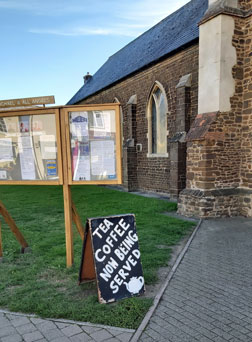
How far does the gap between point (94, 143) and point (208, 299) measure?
Answer: 8.88 feet

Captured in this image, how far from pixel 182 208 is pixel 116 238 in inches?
215

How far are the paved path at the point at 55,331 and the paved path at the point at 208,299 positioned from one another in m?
0.33

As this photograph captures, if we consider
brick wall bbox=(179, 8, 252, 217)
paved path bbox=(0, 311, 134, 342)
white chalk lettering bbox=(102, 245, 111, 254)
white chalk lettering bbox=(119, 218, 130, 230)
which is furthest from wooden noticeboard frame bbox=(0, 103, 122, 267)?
brick wall bbox=(179, 8, 252, 217)

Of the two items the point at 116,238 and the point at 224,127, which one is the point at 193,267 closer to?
the point at 116,238

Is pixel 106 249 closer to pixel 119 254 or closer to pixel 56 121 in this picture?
pixel 119 254

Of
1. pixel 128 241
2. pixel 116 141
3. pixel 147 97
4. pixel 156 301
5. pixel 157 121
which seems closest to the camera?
pixel 156 301

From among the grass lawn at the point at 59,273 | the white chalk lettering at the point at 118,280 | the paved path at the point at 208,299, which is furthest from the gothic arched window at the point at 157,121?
the white chalk lettering at the point at 118,280

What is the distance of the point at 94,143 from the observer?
3967 mm

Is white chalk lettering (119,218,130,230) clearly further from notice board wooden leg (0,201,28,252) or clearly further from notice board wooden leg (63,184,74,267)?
notice board wooden leg (0,201,28,252)

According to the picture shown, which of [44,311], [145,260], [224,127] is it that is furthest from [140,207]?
[44,311]

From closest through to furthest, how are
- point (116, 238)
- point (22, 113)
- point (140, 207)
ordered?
point (116, 238) → point (22, 113) → point (140, 207)

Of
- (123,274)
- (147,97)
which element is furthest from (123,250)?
(147,97)

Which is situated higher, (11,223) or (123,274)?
(11,223)

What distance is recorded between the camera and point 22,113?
4.24 m
